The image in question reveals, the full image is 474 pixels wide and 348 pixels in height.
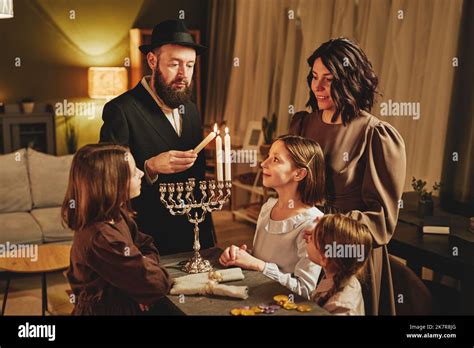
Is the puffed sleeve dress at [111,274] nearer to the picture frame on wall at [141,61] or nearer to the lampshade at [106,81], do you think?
the picture frame on wall at [141,61]

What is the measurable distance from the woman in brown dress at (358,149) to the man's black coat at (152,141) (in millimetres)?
450

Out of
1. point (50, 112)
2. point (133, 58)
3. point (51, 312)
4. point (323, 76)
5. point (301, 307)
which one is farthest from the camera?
point (50, 112)

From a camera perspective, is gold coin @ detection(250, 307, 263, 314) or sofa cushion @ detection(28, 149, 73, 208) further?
sofa cushion @ detection(28, 149, 73, 208)

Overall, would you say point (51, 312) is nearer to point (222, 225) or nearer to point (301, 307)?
point (222, 225)

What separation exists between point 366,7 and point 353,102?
1.79 metres

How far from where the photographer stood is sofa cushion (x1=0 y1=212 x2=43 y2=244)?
335 cm

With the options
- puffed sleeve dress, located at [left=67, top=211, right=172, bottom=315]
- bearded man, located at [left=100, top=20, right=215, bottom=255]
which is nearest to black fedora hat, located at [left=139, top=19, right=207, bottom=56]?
bearded man, located at [left=100, top=20, right=215, bottom=255]

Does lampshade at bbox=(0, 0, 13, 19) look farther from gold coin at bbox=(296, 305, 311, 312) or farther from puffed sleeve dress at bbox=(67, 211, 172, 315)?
gold coin at bbox=(296, 305, 311, 312)

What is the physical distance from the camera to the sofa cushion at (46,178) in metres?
3.69

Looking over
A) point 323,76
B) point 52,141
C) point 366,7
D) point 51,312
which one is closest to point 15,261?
point 51,312
